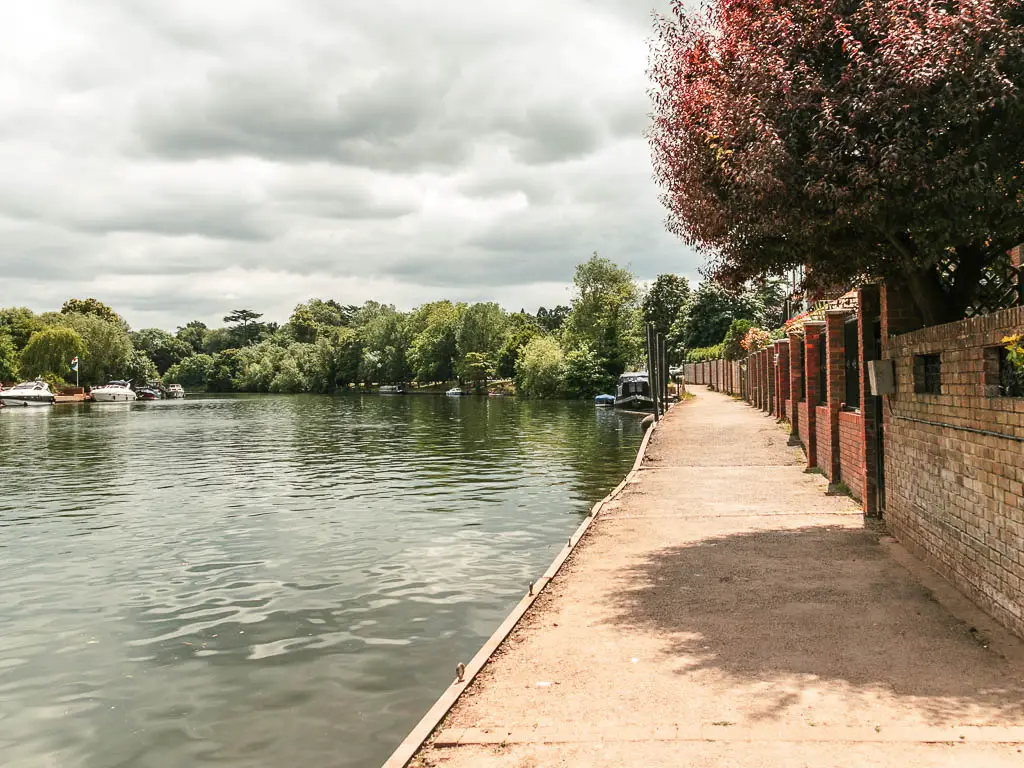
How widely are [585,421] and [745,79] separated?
124 ft

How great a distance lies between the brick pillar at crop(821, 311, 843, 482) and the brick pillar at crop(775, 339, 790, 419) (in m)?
9.11

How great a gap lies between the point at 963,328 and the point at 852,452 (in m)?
5.55

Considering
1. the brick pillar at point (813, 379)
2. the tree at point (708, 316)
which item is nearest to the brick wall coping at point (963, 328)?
the brick pillar at point (813, 379)

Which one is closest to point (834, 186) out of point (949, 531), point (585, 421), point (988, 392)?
point (988, 392)

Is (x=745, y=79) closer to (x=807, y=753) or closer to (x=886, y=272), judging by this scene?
(x=886, y=272)

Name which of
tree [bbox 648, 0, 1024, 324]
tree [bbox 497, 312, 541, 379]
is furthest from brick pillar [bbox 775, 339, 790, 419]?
tree [bbox 497, 312, 541, 379]

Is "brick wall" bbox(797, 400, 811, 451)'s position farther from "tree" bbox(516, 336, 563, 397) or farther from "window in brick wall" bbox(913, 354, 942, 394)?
"tree" bbox(516, 336, 563, 397)

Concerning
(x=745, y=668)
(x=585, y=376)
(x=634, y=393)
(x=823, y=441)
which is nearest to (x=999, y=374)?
(x=745, y=668)

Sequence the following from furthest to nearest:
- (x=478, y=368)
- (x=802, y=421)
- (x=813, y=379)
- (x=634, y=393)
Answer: (x=478, y=368) → (x=634, y=393) → (x=802, y=421) → (x=813, y=379)

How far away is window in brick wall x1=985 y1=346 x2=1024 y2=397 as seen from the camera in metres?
5.96

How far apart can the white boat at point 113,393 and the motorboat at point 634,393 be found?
56691mm

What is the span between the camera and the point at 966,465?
6781 mm

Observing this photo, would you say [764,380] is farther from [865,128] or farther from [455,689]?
[455,689]

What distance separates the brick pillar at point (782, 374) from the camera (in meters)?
22.9
